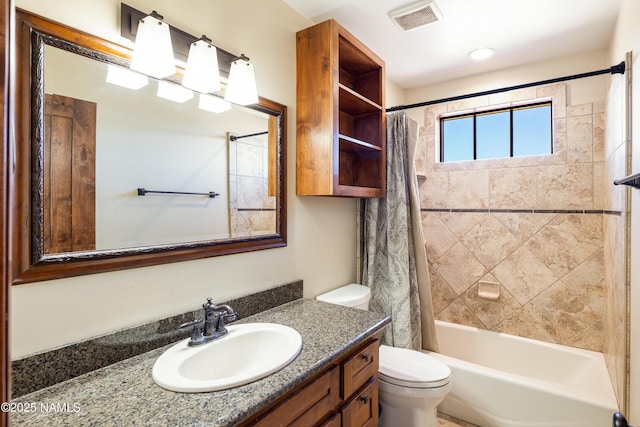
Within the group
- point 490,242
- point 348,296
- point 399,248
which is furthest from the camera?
point 490,242

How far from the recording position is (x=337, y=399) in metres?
1.22

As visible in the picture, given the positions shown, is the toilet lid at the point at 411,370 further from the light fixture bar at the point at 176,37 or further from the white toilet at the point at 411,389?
the light fixture bar at the point at 176,37

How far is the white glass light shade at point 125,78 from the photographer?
1084 millimetres

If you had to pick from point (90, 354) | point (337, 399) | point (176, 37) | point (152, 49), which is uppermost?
point (176, 37)

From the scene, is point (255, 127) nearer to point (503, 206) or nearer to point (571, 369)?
point (503, 206)

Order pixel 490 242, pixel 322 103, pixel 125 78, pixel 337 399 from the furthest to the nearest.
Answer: pixel 490 242, pixel 322 103, pixel 337 399, pixel 125 78

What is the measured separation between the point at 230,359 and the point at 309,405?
36 cm

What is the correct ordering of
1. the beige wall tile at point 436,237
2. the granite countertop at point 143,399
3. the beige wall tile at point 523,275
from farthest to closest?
1. the beige wall tile at point 436,237
2. the beige wall tile at point 523,275
3. the granite countertop at point 143,399

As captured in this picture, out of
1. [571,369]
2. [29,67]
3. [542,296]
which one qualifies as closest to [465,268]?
[542,296]

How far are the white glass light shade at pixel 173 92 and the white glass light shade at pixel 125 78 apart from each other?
6cm

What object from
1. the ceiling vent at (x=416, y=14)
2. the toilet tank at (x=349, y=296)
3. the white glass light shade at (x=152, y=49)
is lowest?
the toilet tank at (x=349, y=296)

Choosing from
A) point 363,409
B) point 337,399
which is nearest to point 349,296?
point 363,409

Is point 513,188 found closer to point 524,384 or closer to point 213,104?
point 524,384

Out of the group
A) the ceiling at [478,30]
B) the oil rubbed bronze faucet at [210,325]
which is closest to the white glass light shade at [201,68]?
the ceiling at [478,30]
